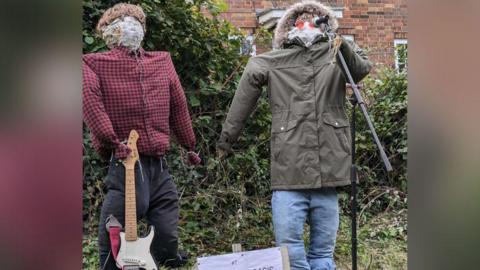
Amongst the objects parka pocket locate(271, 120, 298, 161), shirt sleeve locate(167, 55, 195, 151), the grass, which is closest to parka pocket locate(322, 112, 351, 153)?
parka pocket locate(271, 120, 298, 161)

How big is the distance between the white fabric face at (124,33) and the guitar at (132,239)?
1.62 ft

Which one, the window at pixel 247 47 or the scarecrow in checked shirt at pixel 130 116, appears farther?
the window at pixel 247 47

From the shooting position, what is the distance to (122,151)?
2.95m

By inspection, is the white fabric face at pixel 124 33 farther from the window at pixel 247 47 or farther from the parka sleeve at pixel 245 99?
the window at pixel 247 47

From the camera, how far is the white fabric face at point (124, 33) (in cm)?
304

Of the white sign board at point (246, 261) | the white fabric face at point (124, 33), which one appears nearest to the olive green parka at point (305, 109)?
the white sign board at point (246, 261)

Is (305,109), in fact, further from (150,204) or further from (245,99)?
(150,204)

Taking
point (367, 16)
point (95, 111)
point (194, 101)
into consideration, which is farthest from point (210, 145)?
point (367, 16)

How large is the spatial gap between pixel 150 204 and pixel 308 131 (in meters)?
0.99

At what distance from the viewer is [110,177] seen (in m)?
3.05

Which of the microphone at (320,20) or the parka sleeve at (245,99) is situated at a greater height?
the microphone at (320,20)
